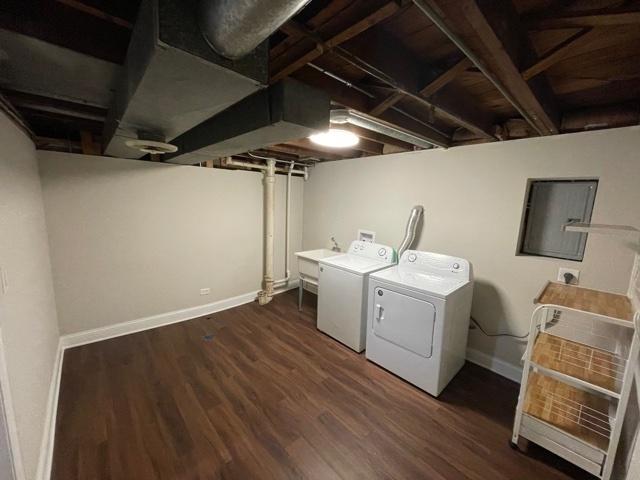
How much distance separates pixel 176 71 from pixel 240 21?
35cm

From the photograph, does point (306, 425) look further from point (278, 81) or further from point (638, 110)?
point (638, 110)

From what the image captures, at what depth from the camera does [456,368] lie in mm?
2326

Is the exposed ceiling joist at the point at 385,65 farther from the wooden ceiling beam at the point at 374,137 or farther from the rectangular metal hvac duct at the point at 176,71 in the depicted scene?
the wooden ceiling beam at the point at 374,137

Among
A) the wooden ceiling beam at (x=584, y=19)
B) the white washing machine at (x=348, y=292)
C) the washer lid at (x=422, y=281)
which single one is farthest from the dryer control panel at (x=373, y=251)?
the wooden ceiling beam at (x=584, y=19)

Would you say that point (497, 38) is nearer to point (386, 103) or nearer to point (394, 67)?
point (394, 67)

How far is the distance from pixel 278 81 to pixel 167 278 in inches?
109

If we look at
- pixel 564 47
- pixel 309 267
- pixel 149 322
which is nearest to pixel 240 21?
pixel 564 47

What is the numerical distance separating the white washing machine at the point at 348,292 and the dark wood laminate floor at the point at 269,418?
0.75ft

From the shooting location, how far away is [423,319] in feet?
6.80

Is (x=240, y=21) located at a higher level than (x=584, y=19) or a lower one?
lower

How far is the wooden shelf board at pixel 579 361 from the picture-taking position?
4.74 ft

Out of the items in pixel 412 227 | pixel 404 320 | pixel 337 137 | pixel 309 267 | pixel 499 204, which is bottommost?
pixel 404 320

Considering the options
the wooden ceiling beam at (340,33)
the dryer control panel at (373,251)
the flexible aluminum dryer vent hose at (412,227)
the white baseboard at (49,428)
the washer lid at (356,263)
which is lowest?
the white baseboard at (49,428)

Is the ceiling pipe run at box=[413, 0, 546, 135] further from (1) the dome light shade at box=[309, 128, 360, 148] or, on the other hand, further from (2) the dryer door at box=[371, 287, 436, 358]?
(2) the dryer door at box=[371, 287, 436, 358]
